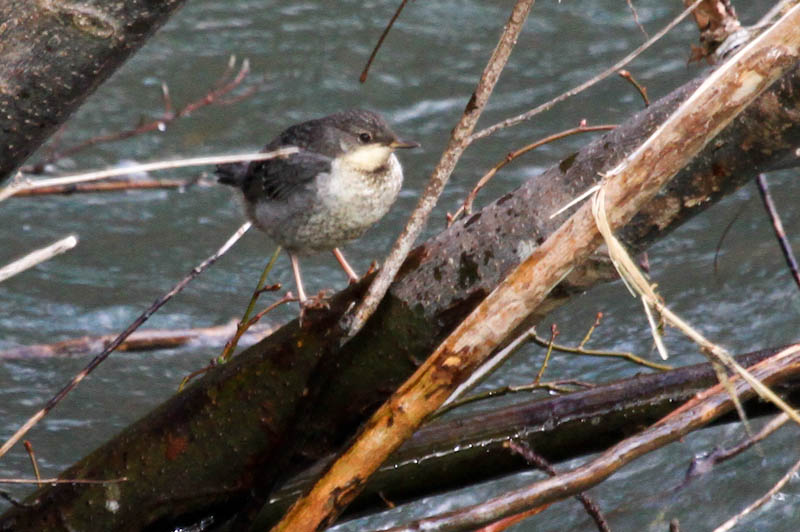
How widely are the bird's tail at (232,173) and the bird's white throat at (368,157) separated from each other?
49 centimetres

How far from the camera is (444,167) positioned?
243cm

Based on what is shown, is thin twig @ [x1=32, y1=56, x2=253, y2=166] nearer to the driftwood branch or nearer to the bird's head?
the bird's head

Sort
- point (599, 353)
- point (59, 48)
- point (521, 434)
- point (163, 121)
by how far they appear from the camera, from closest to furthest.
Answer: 1. point (59, 48)
2. point (521, 434)
3. point (163, 121)
4. point (599, 353)

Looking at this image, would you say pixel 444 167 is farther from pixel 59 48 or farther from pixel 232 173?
pixel 232 173

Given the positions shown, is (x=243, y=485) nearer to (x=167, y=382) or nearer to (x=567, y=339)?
(x=167, y=382)

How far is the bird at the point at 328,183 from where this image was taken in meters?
3.57

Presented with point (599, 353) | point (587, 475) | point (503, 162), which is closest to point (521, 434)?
point (599, 353)

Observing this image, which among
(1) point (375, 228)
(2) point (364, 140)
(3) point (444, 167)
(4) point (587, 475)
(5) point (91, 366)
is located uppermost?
(3) point (444, 167)

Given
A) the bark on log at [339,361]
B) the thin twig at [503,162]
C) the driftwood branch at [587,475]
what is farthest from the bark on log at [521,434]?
the driftwood branch at [587,475]

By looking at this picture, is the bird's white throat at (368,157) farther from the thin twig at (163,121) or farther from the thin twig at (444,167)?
the thin twig at (444,167)

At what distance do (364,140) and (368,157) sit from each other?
62 millimetres

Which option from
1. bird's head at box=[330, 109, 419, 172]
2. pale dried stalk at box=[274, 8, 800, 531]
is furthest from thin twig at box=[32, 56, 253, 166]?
pale dried stalk at box=[274, 8, 800, 531]

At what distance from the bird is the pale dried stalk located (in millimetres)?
1189

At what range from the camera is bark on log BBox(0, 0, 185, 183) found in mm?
2318
